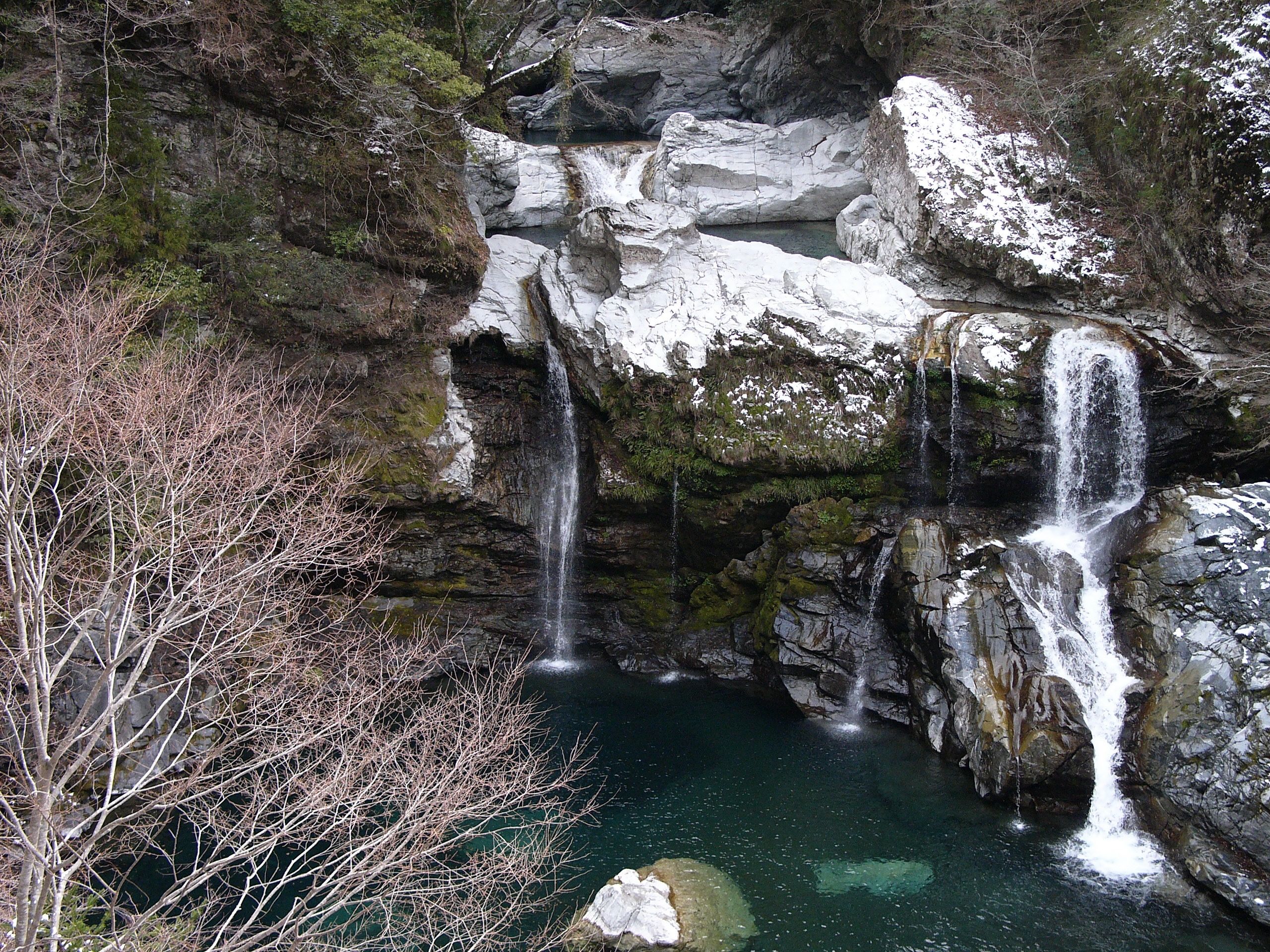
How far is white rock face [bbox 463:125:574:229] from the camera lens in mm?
18734

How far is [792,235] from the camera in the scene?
20.2 metres

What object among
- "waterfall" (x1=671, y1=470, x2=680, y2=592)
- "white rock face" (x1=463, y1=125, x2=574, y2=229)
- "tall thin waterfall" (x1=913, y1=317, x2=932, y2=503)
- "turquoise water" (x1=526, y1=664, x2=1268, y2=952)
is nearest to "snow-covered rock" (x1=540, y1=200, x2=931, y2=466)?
"tall thin waterfall" (x1=913, y1=317, x2=932, y2=503)

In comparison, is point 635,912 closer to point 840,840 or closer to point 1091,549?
point 840,840

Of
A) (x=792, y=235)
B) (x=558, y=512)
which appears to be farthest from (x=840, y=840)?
(x=792, y=235)

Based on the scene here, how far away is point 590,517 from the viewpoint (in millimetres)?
15562

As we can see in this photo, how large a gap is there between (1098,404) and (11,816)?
13.8 m

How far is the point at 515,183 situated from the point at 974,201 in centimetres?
1015

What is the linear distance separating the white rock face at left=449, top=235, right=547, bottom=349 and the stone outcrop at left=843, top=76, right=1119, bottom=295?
684cm

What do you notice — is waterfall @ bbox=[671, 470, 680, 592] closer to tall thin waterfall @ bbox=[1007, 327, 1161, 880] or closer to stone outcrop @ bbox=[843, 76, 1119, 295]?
tall thin waterfall @ bbox=[1007, 327, 1161, 880]

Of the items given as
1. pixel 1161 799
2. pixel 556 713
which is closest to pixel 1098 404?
pixel 1161 799

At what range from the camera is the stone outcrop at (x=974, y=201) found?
14.4 meters

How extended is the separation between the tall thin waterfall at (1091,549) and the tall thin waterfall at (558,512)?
773 cm

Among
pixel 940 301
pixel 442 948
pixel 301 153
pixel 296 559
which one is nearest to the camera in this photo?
pixel 442 948

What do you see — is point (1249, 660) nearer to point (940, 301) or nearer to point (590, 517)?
point (940, 301)
